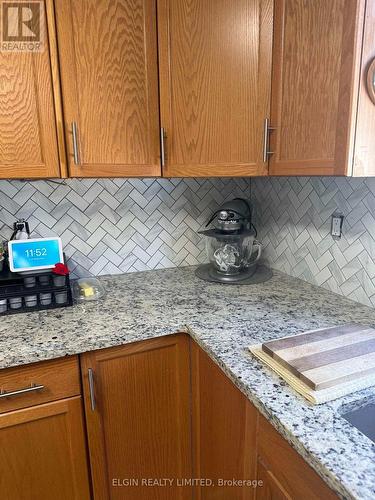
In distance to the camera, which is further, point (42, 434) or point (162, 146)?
point (162, 146)

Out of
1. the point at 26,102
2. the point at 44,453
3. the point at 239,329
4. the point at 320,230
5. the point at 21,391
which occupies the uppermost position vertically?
the point at 26,102

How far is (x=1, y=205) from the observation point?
1416mm

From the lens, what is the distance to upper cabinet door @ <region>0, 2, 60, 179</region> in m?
1.05

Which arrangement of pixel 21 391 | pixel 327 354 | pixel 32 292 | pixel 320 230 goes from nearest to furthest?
1. pixel 327 354
2. pixel 21 391
3. pixel 32 292
4. pixel 320 230

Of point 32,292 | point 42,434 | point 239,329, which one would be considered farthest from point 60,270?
point 239,329

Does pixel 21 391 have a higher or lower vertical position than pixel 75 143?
lower

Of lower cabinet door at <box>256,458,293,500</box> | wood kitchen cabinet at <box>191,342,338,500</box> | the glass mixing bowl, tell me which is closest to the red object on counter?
wood kitchen cabinet at <box>191,342,338,500</box>

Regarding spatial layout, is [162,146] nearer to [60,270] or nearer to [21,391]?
[60,270]

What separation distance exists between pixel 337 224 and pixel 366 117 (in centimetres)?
50

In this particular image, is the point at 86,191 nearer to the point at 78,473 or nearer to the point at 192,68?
the point at 192,68

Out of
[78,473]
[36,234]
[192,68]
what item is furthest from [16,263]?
[192,68]

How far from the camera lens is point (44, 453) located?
3.42ft

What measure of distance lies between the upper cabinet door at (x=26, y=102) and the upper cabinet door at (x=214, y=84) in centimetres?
38

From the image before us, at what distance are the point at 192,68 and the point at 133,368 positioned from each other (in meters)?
1.04
